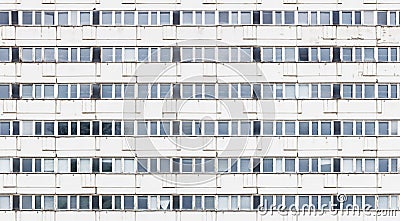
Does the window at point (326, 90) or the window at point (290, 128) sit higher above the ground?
the window at point (326, 90)

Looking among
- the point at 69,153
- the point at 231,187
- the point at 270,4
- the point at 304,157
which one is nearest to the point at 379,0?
the point at 270,4

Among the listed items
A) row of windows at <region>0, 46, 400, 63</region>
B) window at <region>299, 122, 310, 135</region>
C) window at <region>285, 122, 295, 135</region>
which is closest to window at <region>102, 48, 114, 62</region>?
row of windows at <region>0, 46, 400, 63</region>

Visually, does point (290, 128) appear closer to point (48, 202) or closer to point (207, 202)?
point (207, 202)

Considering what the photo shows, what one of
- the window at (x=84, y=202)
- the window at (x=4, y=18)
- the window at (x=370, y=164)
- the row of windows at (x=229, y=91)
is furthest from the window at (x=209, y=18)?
the window at (x=84, y=202)

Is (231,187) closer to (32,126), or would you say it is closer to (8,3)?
(32,126)

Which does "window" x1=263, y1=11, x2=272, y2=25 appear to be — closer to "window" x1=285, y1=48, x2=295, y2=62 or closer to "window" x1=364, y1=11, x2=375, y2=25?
"window" x1=285, y1=48, x2=295, y2=62

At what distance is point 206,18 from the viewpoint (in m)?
37.7

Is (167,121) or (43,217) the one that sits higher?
(167,121)

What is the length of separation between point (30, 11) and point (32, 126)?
583 centimetres

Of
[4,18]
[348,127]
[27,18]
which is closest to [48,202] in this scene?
[27,18]

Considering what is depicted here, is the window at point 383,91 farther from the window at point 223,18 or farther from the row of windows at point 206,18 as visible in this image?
the window at point 223,18

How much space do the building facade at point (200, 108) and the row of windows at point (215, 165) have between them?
71 millimetres

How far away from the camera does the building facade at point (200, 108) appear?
37562 mm

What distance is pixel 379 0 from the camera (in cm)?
3772
